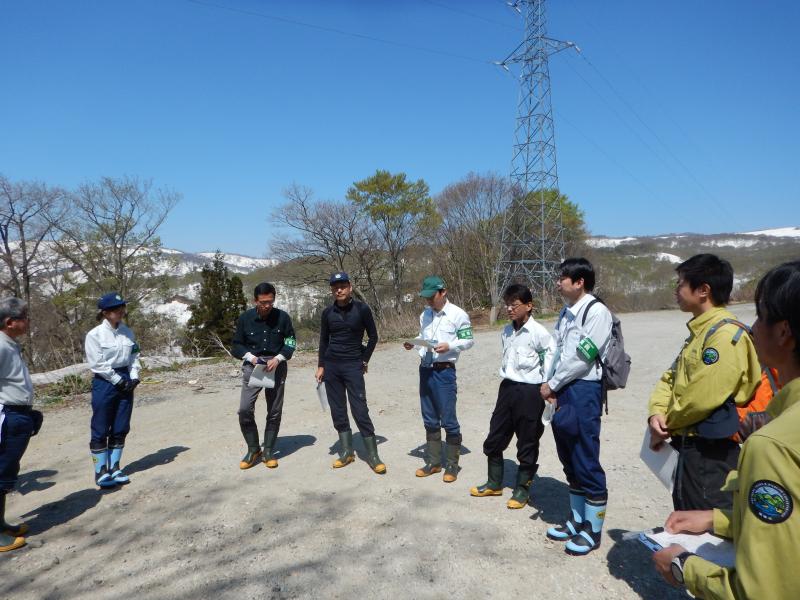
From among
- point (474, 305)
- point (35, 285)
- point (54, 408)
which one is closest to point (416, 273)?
point (474, 305)

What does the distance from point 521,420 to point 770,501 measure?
301 cm

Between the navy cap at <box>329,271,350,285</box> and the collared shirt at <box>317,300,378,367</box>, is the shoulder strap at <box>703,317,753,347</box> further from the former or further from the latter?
the navy cap at <box>329,271,350,285</box>

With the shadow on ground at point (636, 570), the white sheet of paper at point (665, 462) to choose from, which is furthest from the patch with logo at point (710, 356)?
the shadow on ground at point (636, 570)

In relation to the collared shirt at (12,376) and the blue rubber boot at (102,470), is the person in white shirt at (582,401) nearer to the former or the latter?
the collared shirt at (12,376)

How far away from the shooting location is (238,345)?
5488 millimetres

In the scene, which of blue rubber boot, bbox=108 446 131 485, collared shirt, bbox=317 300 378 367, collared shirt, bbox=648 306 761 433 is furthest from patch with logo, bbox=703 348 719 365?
blue rubber boot, bbox=108 446 131 485

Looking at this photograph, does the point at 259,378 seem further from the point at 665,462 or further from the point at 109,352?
the point at 665,462

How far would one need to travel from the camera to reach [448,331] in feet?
16.3

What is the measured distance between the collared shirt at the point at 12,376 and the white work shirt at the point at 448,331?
11.1ft

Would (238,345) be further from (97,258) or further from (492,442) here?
(97,258)

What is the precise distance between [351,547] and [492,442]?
144 centimetres

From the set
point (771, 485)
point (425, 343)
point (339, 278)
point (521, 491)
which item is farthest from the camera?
point (339, 278)

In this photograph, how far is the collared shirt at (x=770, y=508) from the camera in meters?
1.10

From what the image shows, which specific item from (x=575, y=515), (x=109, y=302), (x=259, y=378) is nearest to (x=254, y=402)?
(x=259, y=378)
